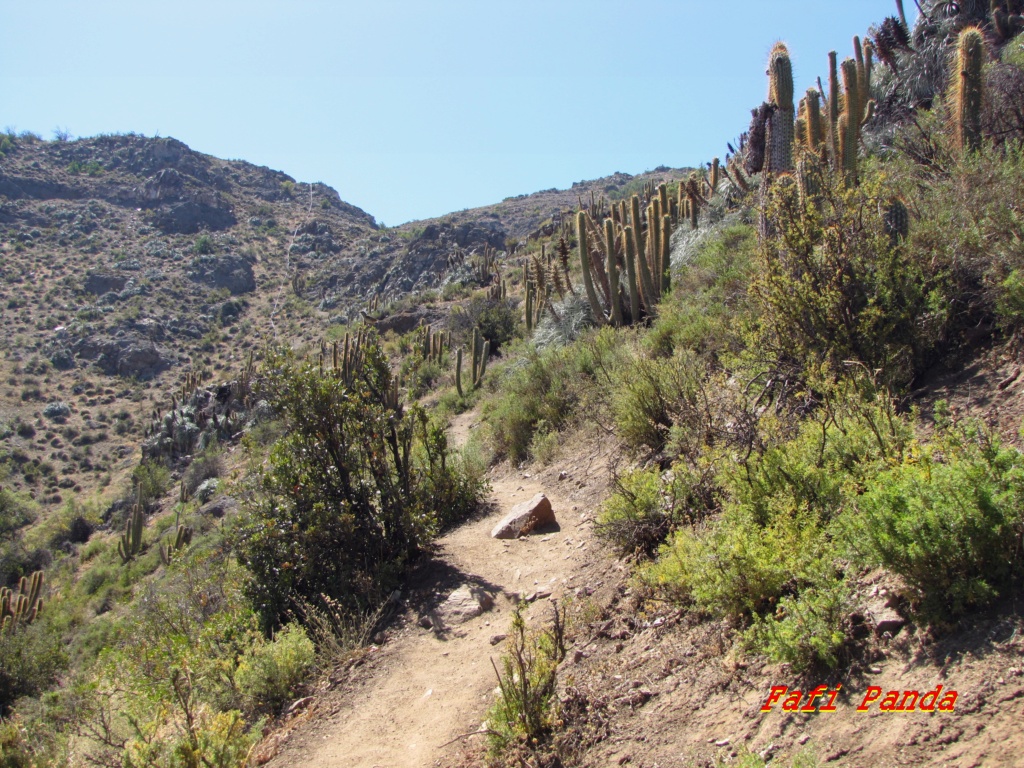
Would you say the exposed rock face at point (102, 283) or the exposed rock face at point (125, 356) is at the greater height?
the exposed rock face at point (102, 283)

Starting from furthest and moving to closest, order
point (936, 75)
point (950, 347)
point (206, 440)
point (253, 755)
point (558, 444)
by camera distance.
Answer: point (206, 440) < point (936, 75) < point (558, 444) < point (950, 347) < point (253, 755)

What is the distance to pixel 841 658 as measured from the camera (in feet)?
10.0

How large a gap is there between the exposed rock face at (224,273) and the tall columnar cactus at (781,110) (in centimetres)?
5701

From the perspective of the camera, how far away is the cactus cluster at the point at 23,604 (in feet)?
59.2

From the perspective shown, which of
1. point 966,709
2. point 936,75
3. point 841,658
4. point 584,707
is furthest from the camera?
point 936,75

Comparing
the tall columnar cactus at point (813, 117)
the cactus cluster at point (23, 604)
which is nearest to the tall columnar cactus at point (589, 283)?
the tall columnar cactus at point (813, 117)

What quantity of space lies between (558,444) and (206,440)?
89.6ft

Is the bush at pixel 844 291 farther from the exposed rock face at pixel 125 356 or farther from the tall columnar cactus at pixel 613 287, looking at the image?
the exposed rock face at pixel 125 356

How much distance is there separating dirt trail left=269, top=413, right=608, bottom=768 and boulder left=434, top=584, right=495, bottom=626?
0.08m

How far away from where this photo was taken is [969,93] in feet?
28.7

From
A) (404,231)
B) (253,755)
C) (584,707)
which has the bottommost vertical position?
(253,755)

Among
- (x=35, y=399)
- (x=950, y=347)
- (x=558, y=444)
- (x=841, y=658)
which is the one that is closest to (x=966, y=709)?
(x=841, y=658)

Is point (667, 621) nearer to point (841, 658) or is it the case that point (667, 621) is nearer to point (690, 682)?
point (690, 682)

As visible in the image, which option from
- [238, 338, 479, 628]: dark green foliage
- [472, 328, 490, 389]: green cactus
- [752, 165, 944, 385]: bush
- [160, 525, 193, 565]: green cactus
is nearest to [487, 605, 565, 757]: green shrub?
[238, 338, 479, 628]: dark green foliage
